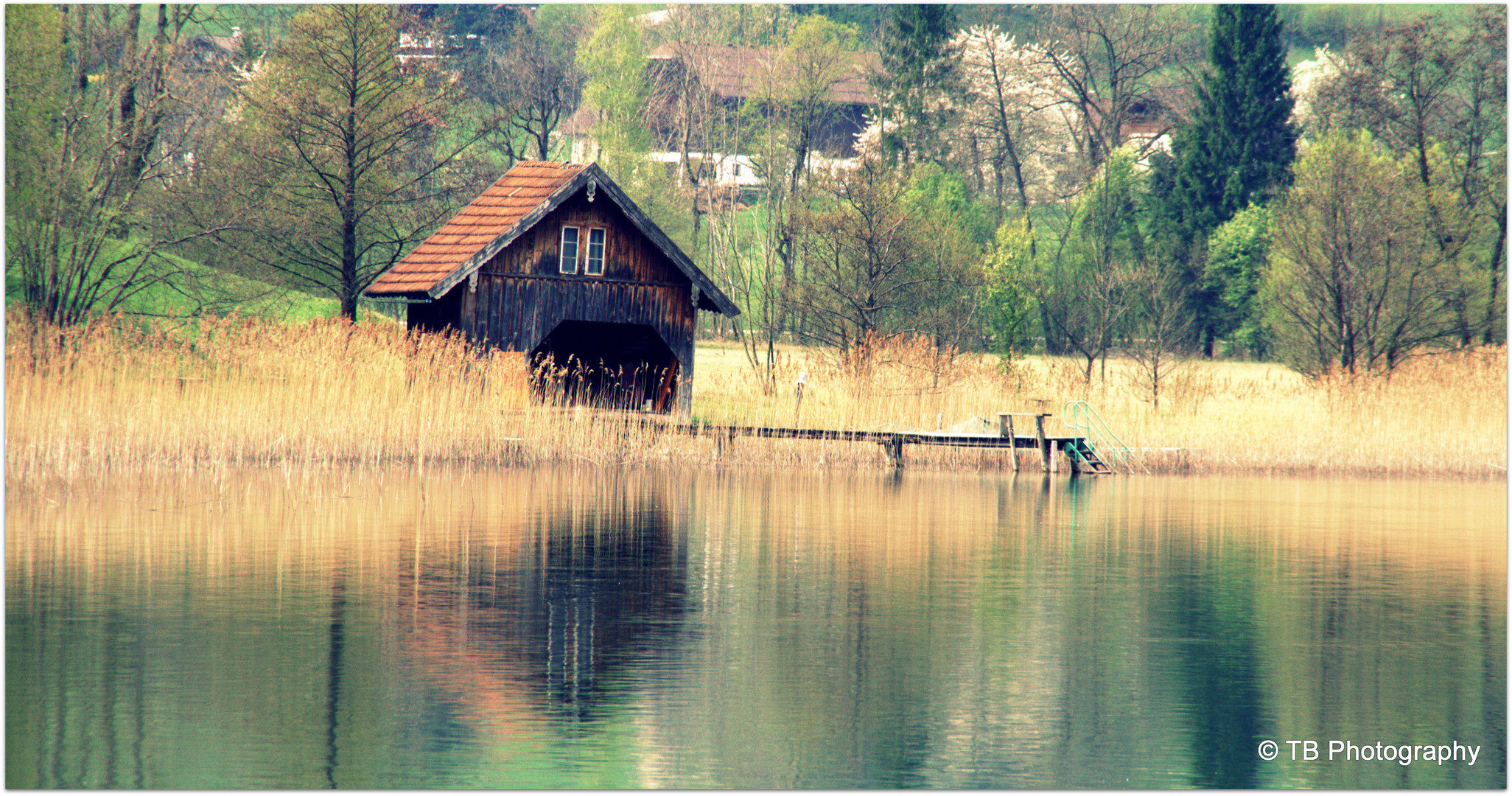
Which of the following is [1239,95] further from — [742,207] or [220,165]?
[220,165]

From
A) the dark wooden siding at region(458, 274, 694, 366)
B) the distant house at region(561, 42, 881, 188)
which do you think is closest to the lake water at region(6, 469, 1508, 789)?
the dark wooden siding at region(458, 274, 694, 366)

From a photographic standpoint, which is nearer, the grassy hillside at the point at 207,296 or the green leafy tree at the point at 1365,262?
the green leafy tree at the point at 1365,262

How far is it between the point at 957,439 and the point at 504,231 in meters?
9.47

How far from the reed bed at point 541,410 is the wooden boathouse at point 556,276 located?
5.77 ft

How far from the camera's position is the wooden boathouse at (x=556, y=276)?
30.3 meters

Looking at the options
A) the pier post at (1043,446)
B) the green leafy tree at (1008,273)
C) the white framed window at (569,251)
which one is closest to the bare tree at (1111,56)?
the green leafy tree at (1008,273)

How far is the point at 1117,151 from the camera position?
60.1 meters

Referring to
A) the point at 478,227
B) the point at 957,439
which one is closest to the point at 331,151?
the point at 478,227

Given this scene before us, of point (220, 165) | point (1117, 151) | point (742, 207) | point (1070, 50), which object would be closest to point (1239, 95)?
point (1117, 151)

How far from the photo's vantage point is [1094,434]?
30875 mm

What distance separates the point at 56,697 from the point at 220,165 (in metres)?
28.4

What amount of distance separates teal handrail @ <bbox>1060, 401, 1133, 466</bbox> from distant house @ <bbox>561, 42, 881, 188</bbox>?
3223 centimetres

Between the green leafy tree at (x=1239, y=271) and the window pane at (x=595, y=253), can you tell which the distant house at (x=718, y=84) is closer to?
the green leafy tree at (x=1239, y=271)

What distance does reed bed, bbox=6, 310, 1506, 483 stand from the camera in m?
21.7
